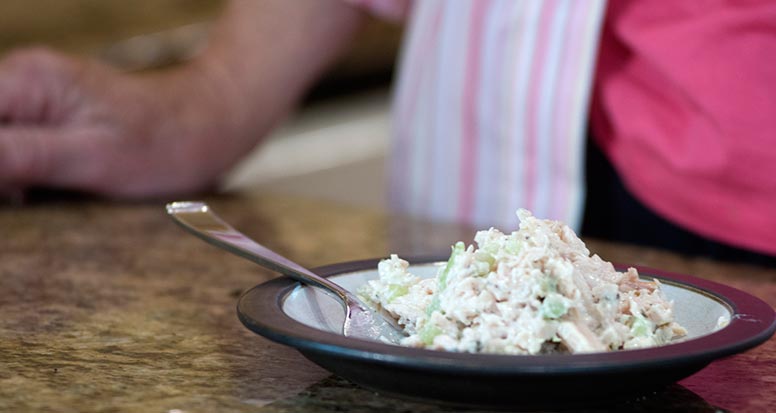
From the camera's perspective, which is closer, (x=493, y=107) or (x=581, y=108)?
(x=581, y=108)

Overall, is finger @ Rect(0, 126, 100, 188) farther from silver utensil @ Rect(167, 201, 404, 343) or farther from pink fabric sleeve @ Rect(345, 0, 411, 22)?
silver utensil @ Rect(167, 201, 404, 343)

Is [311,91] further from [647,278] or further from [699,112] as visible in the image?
[647,278]

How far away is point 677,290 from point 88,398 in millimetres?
309

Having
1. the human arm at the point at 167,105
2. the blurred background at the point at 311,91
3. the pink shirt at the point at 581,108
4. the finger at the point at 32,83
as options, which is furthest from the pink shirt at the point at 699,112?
the blurred background at the point at 311,91

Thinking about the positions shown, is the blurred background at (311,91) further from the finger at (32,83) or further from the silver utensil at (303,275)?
the silver utensil at (303,275)

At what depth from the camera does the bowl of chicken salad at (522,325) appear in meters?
0.43

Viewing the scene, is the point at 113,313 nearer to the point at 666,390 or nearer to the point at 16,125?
the point at 666,390

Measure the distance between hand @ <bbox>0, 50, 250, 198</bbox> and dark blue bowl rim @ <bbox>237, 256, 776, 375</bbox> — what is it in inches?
31.8

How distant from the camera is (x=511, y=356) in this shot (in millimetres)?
434

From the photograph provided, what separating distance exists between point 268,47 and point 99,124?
0.23 metres

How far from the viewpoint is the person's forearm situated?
1.31m

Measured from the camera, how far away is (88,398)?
524mm

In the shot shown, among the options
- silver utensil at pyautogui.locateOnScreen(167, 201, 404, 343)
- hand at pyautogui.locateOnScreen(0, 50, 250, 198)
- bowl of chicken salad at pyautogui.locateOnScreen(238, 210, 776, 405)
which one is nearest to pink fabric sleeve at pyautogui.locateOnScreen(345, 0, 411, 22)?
hand at pyautogui.locateOnScreen(0, 50, 250, 198)

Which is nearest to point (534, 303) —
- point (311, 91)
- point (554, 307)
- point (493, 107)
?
point (554, 307)
